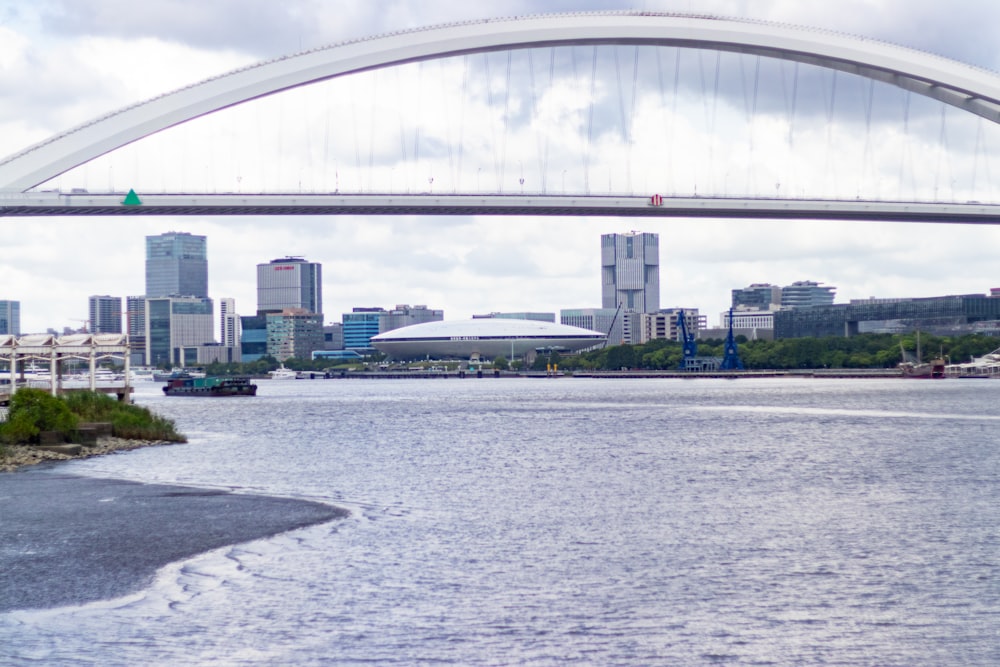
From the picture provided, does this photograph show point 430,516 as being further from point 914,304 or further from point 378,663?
point 914,304

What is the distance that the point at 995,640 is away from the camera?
12.7 m

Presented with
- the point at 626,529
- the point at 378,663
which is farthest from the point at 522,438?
the point at 378,663

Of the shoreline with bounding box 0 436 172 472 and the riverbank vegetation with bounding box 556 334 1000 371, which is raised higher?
the riverbank vegetation with bounding box 556 334 1000 371

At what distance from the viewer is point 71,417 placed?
37625 mm

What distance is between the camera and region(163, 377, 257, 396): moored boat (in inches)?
4078

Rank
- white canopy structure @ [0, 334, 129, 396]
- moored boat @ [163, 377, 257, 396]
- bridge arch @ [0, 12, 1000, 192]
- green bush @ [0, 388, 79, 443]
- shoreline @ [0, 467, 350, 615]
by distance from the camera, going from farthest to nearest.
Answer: moored boat @ [163, 377, 257, 396] → bridge arch @ [0, 12, 1000, 192] → white canopy structure @ [0, 334, 129, 396] → green bush @ [0, 388, 79, 443] → shoreline @ [0, 467, 350, 615]

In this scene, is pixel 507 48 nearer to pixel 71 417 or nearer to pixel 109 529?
pixel 71 417

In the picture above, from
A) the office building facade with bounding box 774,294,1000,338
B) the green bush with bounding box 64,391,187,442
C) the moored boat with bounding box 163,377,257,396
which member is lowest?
the moored boat with bounding box 163,377,257,396

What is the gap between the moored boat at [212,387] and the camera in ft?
340

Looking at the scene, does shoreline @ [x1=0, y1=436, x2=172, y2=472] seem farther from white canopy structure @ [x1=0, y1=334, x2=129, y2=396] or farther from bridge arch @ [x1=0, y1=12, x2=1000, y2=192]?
bridge arch @ [x1=0, y1=12, x2=1000, y2=192]

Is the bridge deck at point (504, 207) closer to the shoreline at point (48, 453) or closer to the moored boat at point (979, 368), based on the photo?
the shoreline at point (48, 453)

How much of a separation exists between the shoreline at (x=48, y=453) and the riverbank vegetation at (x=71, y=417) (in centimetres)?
63

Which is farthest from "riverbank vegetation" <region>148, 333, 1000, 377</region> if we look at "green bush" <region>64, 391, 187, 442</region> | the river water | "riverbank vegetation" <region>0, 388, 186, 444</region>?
the river water

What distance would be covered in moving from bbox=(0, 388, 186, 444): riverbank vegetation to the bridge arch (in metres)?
14.3
